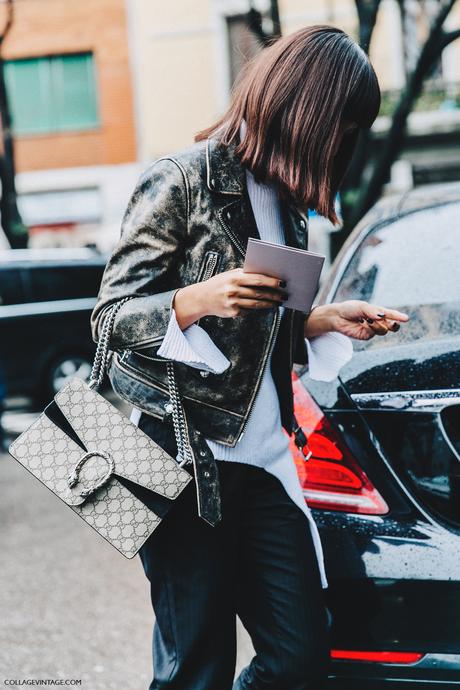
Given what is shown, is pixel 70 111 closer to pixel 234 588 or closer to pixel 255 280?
pixel 234 588

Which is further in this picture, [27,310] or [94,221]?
[94,221]

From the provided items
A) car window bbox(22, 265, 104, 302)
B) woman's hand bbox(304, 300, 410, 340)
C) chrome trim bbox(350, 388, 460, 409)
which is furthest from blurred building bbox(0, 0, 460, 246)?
chrome trim bbox(350, 388, 460, 409)

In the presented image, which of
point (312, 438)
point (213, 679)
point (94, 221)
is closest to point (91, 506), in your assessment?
point (213, 679)

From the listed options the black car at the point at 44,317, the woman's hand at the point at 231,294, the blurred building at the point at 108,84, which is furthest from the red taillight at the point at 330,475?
the blurred building at the point at 108,84

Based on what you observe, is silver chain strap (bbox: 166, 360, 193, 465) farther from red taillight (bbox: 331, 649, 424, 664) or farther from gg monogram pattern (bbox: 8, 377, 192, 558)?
red taillight (bbox: 331, 649, 424, 664)

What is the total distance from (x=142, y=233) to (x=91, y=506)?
1.86ft

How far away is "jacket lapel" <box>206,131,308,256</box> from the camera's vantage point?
1.89m

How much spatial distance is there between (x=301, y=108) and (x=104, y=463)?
83 cm

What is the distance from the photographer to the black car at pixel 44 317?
9.39 metres

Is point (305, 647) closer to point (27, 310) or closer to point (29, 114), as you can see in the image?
point (27, 310)

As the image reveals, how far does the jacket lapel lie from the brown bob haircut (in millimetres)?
22

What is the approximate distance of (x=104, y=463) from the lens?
1872 millimetres

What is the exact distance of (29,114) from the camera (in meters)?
20.6

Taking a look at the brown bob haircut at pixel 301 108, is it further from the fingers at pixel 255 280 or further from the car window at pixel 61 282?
the car window at pixel 61 282
